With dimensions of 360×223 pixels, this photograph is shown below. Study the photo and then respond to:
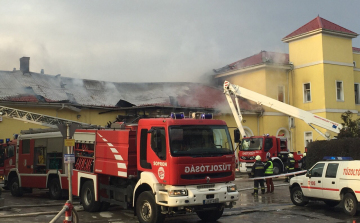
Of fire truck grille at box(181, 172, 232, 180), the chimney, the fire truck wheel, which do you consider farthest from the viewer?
the chimney

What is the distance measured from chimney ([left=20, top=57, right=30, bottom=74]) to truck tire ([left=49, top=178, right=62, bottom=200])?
50.8 feet

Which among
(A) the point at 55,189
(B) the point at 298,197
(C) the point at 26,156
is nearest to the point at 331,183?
(B) the point at 298,197

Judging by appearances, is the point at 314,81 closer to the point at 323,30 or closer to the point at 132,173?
the point at 323,30

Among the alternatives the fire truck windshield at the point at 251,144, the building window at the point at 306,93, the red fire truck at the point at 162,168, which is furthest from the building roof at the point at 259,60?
the red fire truck at the point at 162,168

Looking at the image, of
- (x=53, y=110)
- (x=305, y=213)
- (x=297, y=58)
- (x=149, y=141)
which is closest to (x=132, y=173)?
(x=149, y=141)

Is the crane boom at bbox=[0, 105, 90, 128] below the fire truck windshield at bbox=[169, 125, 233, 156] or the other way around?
the other way around

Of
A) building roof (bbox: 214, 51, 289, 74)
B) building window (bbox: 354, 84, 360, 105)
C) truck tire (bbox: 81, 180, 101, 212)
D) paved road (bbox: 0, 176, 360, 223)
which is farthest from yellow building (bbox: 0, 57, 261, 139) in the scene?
truck tire (bbox: 81, 180, 101, 212)

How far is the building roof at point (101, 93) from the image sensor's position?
25375mm

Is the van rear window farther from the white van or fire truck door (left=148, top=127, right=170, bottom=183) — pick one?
Result: fire truck door (left=148, top=127, right=170, bottom=183)

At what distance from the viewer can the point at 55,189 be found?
50.2ft

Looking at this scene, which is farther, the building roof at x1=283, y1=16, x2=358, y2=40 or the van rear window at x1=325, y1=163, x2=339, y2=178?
the building roof at x1=283, y1=16, x2=358, y2=40

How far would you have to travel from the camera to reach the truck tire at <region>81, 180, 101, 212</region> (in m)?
12.1

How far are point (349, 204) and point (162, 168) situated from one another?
561cm

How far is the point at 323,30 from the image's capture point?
31.9m
